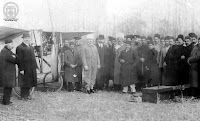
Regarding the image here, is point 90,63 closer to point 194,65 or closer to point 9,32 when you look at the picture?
point 9,32

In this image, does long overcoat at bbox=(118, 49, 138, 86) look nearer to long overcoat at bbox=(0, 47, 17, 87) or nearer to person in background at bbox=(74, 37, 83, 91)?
person in background at bbox=(74, 37, 83, 91)

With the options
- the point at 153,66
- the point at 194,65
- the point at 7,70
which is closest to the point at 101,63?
the point at 153,66

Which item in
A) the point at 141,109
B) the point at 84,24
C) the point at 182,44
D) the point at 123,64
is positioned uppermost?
the point at 84,24

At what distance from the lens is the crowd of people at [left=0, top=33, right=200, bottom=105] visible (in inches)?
358

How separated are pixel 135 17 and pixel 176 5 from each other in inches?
158

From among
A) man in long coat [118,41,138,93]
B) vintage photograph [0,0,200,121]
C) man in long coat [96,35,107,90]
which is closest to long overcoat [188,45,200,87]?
vintage photograph [0,0,200,121]

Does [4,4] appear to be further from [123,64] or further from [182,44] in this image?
[182,44]

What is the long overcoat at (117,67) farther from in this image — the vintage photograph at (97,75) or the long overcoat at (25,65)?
the long overcoat at (25,65)

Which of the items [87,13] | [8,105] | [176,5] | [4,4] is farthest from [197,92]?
[87,13]

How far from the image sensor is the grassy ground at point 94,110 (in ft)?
21.7

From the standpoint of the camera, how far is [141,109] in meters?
7.64

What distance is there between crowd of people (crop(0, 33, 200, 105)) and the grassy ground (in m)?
0.81

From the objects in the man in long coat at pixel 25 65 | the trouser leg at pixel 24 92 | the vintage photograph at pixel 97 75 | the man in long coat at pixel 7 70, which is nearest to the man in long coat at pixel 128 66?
the vintage photograph at pixel 97 75

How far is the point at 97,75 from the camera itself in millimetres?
11898
